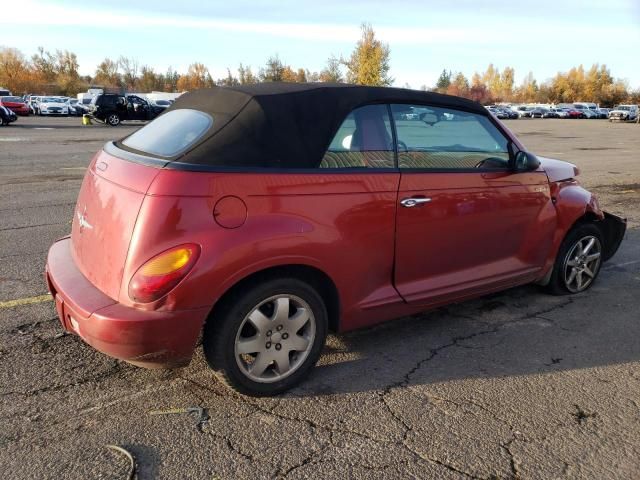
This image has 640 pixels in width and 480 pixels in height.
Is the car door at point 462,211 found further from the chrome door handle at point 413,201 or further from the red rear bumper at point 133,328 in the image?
the red rear bumper at point 133,328

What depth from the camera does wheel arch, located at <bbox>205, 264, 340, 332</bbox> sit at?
2.82 metres

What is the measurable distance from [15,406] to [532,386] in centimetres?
287

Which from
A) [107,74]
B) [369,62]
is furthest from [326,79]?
[107,74]

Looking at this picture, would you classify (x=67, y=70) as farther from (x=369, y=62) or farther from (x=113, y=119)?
(x=113, y=119)

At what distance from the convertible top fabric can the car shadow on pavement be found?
1295mm

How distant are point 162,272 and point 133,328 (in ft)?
0.98

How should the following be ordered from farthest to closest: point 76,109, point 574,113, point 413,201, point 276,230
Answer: point 574,113 → point 76,109 → point 413,201 → point 276,230

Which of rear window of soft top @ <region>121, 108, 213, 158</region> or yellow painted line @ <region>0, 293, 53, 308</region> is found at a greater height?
rear window of soft top @ <region>121, 108, 213, 158</region>

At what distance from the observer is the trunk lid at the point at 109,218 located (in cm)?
272

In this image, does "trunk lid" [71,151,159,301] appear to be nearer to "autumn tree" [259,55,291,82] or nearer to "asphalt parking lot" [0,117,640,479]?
"asphalt parking lot" [0,117,640,479]

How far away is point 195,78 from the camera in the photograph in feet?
376

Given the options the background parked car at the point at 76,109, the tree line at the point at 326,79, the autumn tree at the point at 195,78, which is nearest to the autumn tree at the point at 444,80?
the tree line at the point at 326,79

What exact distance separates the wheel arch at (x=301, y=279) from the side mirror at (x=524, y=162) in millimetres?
1760

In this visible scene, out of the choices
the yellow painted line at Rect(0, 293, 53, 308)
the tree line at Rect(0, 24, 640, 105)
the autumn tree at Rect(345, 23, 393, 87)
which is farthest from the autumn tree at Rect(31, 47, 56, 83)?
the yellow painted line at Rect(0, 293, 53, 308)
